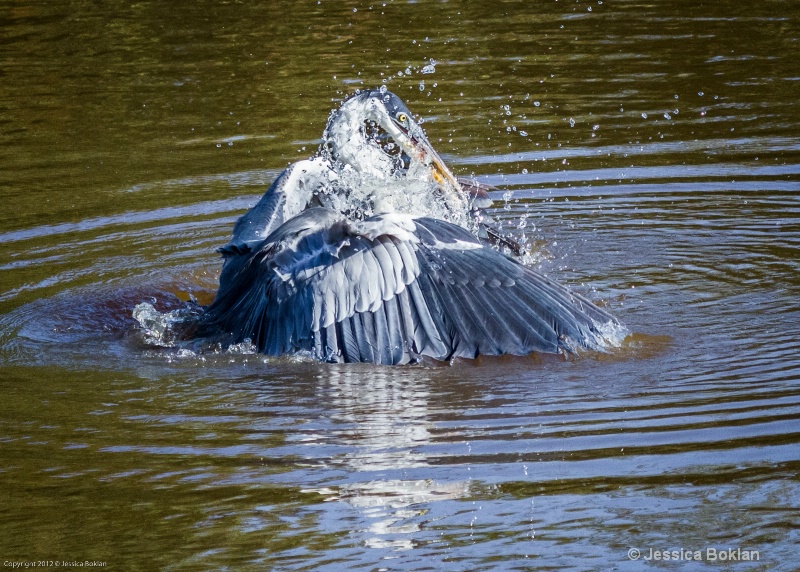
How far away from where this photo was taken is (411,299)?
517 cm

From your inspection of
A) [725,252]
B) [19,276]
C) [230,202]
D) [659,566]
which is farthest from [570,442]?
[230,202]

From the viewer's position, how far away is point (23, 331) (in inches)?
230

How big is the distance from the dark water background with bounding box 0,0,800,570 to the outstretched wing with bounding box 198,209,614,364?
15cm

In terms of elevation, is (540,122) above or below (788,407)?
above

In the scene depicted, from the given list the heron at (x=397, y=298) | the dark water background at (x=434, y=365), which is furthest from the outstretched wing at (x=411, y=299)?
the dark water background at (x=434, y=365)

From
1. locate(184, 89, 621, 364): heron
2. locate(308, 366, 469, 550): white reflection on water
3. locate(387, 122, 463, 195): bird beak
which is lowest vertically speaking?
locate(308, 366, 469, 550): white reflection on water

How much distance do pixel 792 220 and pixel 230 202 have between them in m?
3.50

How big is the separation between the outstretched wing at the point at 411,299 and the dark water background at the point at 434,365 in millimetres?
154

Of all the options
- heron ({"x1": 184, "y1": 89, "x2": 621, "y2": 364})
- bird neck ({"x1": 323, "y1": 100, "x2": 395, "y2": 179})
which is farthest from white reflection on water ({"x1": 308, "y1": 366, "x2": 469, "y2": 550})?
bird neck ({"x1": 323, "y1": 100, "x2": 395, "y2": 179})

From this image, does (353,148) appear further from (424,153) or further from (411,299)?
(411,299)

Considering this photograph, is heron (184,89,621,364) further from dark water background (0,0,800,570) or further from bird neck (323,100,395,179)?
bird neck (323,100,395,179)

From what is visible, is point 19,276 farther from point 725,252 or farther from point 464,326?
point 725,252

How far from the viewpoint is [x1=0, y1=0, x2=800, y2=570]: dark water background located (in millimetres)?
3725

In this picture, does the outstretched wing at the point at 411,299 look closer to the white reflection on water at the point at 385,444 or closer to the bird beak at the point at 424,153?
the white reflection on water at the point at 385,444
